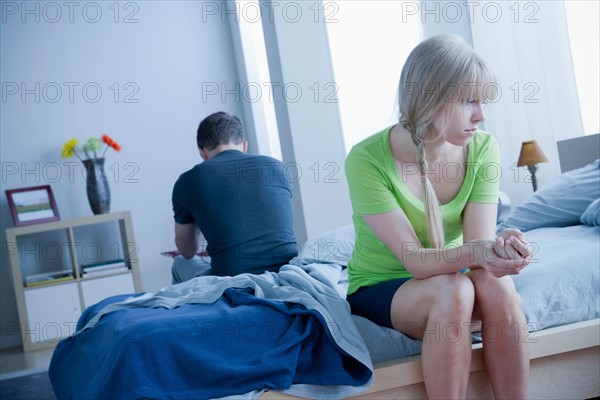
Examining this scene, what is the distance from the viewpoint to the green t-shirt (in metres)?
1.86

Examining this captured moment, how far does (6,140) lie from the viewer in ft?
17.5

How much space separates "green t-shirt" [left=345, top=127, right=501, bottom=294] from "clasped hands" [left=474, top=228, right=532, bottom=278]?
23cm

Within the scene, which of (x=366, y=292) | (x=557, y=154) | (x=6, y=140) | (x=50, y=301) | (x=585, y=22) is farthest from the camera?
(x=6, y=140)

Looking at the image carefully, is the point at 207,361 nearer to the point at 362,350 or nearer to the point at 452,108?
the point at 362,350

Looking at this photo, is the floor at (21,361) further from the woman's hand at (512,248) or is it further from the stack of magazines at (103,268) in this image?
the woman's hand at (512,248)

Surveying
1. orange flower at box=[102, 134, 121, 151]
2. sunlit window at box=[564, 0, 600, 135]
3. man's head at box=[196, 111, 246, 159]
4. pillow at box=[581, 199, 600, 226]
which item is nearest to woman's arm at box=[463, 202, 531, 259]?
pillow at box=[581, 199, 600, 226]

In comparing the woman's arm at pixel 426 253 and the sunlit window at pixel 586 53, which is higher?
the sunlit window at pixel 586 53

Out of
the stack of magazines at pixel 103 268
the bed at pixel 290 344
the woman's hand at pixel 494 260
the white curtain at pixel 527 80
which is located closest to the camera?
the woman's hand at pixel 494 260

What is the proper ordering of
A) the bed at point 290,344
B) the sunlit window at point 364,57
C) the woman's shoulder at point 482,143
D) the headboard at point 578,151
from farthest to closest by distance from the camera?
the sunlit window at point 364,57, the headboard at point 578,151, the woman's shoulder at point 482,143, the bed at point 290,344

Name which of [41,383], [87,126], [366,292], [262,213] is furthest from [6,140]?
[366,292]

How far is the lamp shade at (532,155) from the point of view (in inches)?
136

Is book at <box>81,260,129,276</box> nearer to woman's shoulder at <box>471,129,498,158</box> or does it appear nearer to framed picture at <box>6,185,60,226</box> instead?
framed picture at <box>6,185,60,226</box>

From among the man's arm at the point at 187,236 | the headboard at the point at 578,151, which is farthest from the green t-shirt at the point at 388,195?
the headboard at the point at 578,151

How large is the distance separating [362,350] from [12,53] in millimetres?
4373
